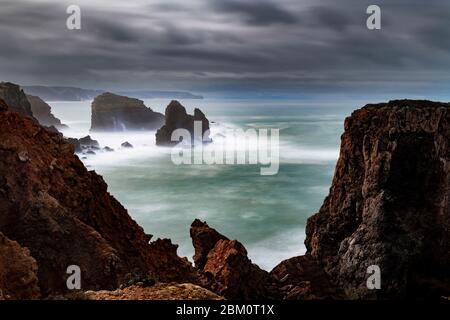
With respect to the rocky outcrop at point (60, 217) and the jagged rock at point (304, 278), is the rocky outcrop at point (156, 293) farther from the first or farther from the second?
the jagged rock at point (304, 278)

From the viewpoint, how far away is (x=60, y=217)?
19.1 meters

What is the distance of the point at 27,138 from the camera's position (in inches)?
840

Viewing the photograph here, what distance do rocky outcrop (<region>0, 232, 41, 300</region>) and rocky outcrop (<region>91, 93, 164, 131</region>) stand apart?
163068 millimetres

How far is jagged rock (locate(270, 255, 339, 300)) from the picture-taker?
29906 mm

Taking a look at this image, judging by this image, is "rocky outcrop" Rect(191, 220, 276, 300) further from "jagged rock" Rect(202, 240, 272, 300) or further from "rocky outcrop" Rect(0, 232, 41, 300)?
"rocky outcrop" Rect(0, 232, 41, 300)

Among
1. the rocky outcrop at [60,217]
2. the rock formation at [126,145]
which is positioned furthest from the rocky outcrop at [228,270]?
the rock formation at [126,145]

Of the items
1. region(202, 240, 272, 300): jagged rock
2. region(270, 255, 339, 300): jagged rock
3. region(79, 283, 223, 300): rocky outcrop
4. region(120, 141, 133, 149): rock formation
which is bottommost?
region(270, 255, 339, 300): jagged rock

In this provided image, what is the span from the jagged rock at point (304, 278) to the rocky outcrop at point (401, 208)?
86 centimetres

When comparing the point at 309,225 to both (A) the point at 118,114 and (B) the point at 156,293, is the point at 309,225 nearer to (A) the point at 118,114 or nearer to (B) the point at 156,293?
(B) the point at 156,293

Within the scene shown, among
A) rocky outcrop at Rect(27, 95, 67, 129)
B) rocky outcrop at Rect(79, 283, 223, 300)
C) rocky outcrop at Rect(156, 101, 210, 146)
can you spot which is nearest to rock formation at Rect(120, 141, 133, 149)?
rocky outcrop at Rect(156, 101, 210, 146)

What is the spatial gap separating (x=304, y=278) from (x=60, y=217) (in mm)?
18713
